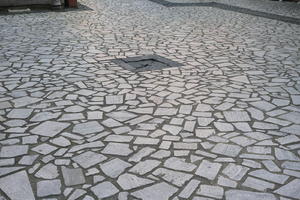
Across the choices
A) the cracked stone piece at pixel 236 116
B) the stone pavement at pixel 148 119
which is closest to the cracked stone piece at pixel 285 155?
the stone pavement at pixel 148 119

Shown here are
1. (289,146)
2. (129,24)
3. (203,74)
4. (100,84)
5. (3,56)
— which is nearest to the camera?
(289,146)

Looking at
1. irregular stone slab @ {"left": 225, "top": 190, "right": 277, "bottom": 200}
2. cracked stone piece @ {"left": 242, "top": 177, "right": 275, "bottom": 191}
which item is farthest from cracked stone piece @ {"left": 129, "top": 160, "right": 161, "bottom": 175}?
cracked stone piece @ {"left": 242, "top": 177, "right": 275, "bottom": 191}

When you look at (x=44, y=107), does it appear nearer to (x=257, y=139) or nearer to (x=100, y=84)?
(x=100, y=84)

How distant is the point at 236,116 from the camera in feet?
16.9

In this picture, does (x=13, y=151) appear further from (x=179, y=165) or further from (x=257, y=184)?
(x=257, y=184)

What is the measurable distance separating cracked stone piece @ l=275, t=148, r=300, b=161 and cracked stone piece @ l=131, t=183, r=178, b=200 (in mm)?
1403

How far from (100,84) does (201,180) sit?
10.2ft

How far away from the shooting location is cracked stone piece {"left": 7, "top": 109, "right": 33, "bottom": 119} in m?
5.00

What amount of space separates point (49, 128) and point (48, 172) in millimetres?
1025

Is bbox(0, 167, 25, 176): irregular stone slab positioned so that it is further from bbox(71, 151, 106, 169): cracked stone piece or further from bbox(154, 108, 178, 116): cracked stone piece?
bbox(154, 108, 178, 116): cracked stone piece

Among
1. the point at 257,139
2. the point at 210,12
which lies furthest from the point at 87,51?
the point at 210,12

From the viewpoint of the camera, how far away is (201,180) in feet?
12.1

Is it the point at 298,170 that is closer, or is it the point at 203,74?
the point at 298,170

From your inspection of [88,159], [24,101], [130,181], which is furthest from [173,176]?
[24,101]
